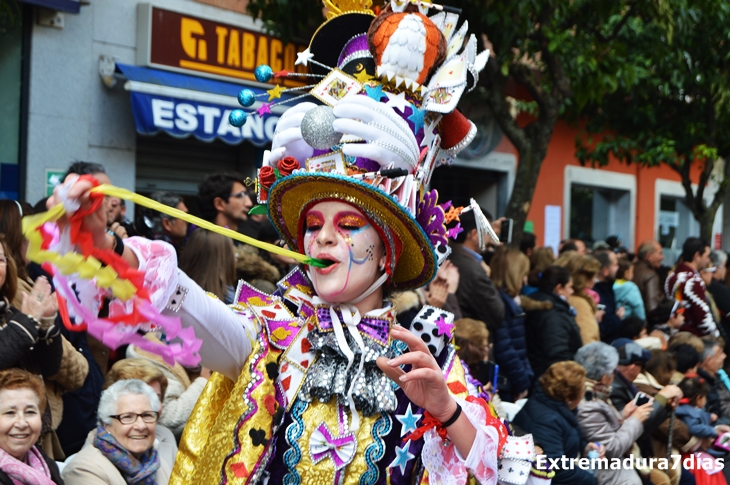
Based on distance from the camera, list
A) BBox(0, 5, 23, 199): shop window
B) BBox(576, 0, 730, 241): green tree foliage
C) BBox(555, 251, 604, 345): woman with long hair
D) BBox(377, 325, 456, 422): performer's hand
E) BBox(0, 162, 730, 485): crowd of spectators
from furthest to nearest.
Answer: BBox(576, 0, 730, 241): green tree foliage, BBox(0, 5, 23, 199): shop window, BBox(555, 251, 604, 345): woman with long hair, BBox(0, 162, 730, 485): crowd of spectators, BBox(377, 325, 456, 422): performer's hand

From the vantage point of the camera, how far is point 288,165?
276 centimetres

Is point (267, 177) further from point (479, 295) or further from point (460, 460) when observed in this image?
point (479, 295)

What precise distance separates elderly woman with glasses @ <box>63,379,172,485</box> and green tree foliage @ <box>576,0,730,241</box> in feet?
24.0

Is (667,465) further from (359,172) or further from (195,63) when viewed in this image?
(195,63)

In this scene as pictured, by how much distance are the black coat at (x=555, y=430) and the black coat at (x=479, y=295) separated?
1061mm

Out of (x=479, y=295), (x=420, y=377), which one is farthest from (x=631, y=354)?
(x=420, y=377)

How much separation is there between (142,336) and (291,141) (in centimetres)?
81

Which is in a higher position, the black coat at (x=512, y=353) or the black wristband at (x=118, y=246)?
the black wristband at (x=118, y=246)

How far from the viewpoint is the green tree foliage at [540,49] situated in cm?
802

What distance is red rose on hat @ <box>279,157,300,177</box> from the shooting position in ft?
9.04

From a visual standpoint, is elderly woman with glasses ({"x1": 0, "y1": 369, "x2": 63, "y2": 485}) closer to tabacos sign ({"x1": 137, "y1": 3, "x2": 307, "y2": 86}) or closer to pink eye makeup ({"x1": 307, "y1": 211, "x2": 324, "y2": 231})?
pink eye makeup ({"x1": 307, "y1": 211, "x2": 324, "y2": 231})

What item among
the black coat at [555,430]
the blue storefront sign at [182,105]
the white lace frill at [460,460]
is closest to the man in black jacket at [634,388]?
the black coat at [555,430]

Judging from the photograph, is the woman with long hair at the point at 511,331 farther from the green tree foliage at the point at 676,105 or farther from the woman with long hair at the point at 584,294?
the green tree foliage at the point at 676,105

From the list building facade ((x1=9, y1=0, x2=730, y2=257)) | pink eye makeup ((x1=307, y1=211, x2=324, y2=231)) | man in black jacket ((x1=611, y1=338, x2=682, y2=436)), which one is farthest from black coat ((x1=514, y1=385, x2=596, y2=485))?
building facade ((x1=9, y1=0, x2=730, y2=257))
